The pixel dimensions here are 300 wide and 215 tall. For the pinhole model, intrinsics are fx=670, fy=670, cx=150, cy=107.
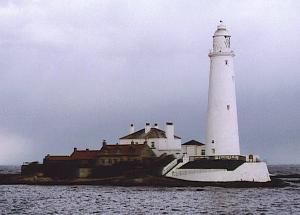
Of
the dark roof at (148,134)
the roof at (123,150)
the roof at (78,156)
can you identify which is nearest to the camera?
the roof at (123,150)

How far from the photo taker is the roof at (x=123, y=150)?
198 ft

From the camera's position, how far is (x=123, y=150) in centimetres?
6103

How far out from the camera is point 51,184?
59062 millimetres

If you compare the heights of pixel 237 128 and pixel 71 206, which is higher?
pixel 237 128

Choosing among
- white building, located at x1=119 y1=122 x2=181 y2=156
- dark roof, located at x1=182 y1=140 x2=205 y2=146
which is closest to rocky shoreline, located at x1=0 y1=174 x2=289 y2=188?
white building, located at x1=119 y1=122 x2=181 y2=156

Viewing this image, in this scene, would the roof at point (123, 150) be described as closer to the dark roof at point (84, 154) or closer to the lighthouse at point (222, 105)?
the dark roof at point (84, 154)

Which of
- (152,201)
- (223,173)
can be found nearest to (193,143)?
(223,173)

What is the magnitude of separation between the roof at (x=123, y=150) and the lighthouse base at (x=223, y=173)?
5.97m

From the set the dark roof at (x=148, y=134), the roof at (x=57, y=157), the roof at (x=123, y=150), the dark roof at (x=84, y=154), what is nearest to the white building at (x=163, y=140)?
the dark roof at (x=148, y=134)

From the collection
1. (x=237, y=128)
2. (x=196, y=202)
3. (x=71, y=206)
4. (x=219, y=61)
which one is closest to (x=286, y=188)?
(x=237, y=128)

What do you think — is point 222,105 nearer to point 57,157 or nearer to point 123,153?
point 123,153

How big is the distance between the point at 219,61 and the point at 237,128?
5765 millimetres

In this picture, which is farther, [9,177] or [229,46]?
[9,177]

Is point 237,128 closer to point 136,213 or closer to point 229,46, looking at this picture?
point 229,46
